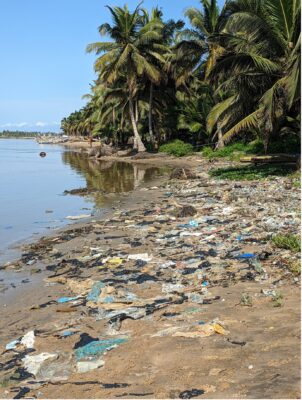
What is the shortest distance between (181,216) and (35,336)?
6385mm

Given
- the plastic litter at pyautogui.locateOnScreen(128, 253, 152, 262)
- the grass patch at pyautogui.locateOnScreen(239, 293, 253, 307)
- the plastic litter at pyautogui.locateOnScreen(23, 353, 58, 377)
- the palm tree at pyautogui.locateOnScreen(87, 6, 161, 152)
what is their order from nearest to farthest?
the plastic litter at pyautogui.locateOnScreen(23, 353, 58, 377) → the grass patch at pyautogui.locateOnScreen(239, 293, 253, 307) → the plastic litter at pyautogui.locateOnScreen(128, 253, 152, 262) → the palm tree at pyautogui.locateOnScreen(87, 6, 161, 152)

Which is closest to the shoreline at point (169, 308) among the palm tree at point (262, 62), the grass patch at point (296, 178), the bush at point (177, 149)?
the grass patch at point (296, 178)

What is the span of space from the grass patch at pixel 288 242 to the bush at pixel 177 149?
2475cm

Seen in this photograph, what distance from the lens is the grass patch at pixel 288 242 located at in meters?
6.44

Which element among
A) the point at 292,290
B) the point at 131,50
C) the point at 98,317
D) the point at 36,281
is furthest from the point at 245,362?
the point at 131,50

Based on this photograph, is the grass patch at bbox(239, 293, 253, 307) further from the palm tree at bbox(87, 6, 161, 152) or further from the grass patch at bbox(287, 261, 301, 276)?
the palm tree at bbox(87, 6, 161, 152)

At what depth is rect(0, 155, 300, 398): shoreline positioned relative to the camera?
3523 mm

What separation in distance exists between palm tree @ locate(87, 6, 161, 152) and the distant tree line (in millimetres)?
73

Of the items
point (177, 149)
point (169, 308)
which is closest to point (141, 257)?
point (169, 308)

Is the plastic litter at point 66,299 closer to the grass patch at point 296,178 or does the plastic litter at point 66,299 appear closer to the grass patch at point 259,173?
the grass patch at point 296,178

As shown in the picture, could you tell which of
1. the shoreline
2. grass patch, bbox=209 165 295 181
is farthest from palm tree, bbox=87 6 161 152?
the shoreline

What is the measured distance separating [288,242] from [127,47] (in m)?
27.4

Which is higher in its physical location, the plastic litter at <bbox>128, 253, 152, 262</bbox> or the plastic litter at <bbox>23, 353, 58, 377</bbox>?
the plastic litter at <bbox>128, 253, 152, 262</bbox>

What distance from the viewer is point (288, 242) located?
6.60 m
